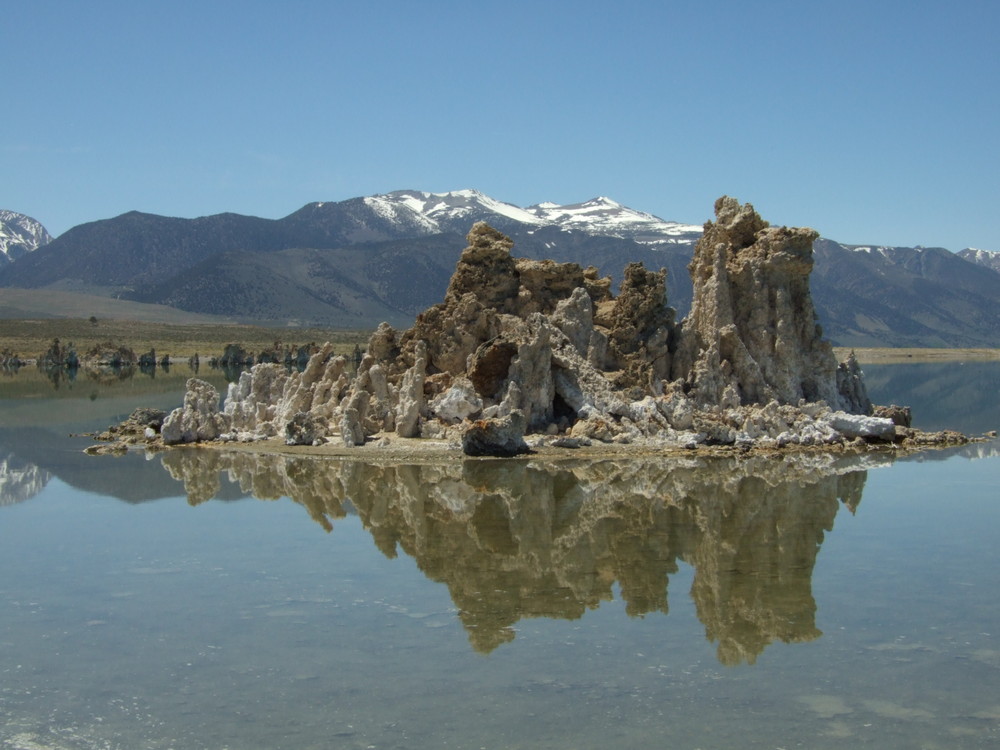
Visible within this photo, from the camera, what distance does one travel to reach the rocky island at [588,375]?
30.6m

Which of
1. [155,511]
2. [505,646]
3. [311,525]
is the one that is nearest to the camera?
[505,646]

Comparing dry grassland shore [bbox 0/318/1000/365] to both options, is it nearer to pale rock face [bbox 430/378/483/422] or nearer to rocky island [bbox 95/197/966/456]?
rocky island [bbox 95/197/966/456]

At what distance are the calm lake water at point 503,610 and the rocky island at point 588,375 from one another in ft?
15.5

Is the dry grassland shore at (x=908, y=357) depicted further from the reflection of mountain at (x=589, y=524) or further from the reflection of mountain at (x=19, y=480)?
the reflection of mountain at (x=19, y=480)

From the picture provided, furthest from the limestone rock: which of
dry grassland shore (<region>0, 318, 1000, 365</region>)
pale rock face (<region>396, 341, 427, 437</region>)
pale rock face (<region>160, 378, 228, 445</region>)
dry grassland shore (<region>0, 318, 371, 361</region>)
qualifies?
dry grassland shore (<region>0, 318, 1000, 365</region>)

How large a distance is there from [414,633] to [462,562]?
3765mm

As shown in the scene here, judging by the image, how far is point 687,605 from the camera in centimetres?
1441

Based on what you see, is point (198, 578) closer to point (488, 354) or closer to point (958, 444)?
point (488, 354)

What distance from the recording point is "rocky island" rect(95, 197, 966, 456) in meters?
30.6

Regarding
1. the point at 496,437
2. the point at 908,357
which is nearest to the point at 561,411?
the point at 496,437

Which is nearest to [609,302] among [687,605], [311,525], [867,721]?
[311,525]

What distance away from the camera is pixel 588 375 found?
3161 centimetres

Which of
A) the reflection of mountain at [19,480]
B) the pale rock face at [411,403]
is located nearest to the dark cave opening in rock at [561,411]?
the pale rock face at [411,403]

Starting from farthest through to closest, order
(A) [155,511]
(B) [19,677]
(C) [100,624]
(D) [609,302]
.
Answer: (D) [609,302] < (A) [155,511] < (C) [100,624] < (B) [19,677]
